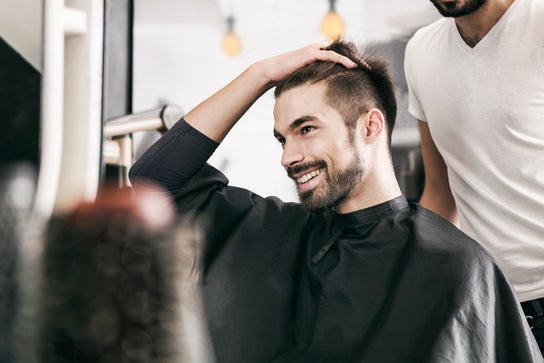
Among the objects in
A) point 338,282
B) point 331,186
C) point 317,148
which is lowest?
point 338,282

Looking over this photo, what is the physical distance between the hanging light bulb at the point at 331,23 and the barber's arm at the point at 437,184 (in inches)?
54.4

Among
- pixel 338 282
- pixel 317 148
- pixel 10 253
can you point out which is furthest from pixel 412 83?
pixel 10 253

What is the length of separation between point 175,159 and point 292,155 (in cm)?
37

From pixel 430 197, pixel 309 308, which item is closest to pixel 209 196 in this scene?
pixel 309 308

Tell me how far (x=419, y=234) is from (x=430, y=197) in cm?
47

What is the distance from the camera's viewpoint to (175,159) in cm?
191

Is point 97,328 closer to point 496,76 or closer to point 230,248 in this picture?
point 230,248

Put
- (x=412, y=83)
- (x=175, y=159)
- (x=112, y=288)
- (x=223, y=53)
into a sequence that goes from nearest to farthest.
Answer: (x=112, y=288) < (x=175, y=159) < (x=412, y=83) < (x=223, y=53)

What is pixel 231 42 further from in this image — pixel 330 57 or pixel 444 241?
pixel 444 241

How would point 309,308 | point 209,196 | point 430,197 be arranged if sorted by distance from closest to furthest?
point 309,308, point 209,196, point 430,197

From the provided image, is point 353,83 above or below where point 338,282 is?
above

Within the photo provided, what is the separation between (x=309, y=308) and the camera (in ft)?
5.70

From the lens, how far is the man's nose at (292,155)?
1759 millimetres

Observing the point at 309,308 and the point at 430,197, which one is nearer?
the point at 309,308
